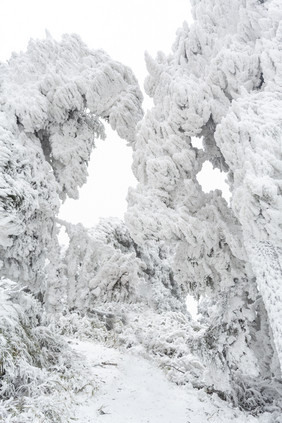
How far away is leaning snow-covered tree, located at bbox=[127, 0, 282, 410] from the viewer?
5801mm

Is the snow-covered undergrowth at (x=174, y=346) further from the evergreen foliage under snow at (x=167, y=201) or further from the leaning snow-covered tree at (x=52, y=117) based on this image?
the leaning snow-covered tree at (x=52, y=117)

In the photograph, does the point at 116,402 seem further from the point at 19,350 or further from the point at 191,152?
the point at 191,152

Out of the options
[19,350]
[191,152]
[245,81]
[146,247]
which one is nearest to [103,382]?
[19,350]

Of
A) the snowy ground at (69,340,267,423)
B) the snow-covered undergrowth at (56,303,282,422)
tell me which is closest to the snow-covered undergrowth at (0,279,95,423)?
the snowy ground at (69,340,267,423)

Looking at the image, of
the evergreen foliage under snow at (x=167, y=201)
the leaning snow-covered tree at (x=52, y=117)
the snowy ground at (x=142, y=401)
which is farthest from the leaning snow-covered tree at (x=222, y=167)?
the leaning snow-covered tree at (x=52, y=117)

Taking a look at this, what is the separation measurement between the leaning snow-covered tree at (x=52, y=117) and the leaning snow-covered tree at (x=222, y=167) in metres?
2.02

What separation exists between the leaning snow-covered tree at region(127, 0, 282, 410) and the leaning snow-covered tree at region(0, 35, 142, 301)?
2.02 m

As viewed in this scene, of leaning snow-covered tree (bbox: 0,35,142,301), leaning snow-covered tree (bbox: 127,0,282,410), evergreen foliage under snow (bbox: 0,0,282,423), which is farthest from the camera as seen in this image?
leaning snow-covered tree (bbox: 0,35,142,301)

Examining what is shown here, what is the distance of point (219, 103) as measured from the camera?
6344mm

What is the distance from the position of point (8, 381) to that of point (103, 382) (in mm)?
2409

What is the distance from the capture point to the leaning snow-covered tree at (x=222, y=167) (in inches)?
228

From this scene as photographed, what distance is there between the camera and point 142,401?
19.4ft

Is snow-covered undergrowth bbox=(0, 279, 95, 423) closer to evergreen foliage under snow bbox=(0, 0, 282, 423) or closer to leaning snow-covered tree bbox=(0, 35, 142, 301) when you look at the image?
evergreen foliage under snow bbox=(0, 0, 282, 423)

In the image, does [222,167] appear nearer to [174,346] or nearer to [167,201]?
[167,201]
